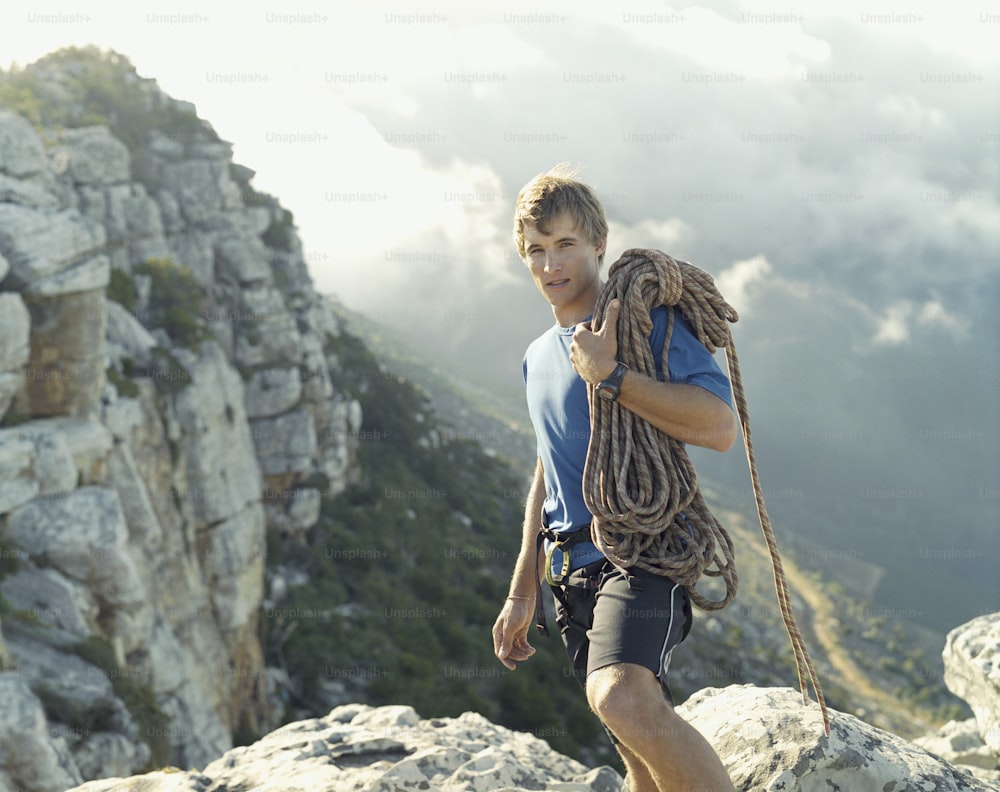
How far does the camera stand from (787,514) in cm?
17950

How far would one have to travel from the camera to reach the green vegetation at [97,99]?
3014cm

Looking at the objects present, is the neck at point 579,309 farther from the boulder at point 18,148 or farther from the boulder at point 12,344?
the boulder at point 18,148

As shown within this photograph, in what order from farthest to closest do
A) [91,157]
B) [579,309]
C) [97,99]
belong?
[97,99], [91,157], [579,309]

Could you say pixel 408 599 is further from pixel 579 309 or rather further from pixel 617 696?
pixel 617 696

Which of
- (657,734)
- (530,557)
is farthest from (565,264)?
(657,734)

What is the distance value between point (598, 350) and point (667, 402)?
0.31 meters

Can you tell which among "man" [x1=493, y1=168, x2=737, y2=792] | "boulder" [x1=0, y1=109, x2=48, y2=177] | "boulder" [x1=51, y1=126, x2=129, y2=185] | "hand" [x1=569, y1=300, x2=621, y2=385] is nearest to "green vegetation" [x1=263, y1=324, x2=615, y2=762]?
"boulder" [x1=51, y1=126, x2=129, y2=185]

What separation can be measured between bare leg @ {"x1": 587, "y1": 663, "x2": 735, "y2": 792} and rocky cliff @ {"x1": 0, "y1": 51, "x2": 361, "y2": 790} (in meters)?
7.59

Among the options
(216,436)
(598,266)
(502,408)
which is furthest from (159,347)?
(502,408)

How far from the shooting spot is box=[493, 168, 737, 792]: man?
2883 millimetres

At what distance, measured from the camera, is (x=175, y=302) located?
23.5 meters

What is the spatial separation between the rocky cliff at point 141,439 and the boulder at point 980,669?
798 centimetres

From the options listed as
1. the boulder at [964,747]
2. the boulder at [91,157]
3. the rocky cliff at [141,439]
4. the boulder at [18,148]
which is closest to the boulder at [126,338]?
the rocky cliff at [141,439]

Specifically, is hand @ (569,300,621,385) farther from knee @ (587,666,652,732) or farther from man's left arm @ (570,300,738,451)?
knee @ (587,666,652,732)
